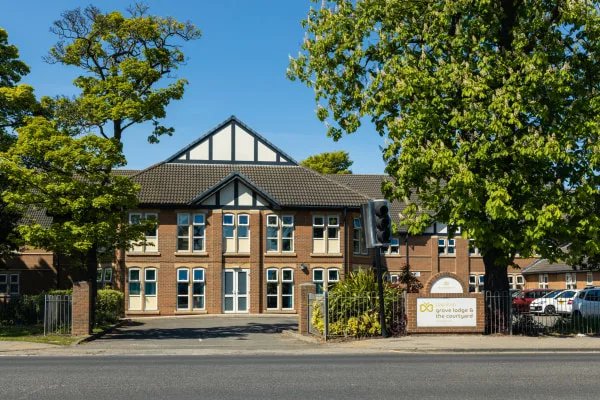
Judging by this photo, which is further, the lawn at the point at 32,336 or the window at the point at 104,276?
the window at the point at 104,276

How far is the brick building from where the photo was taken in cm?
4259

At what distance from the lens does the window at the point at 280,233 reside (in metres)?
43.9

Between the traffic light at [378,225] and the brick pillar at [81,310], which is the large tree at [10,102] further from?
the traffic light at [378,225]

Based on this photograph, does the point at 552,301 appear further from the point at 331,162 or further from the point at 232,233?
the point at 331,162

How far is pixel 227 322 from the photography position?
36.2 m

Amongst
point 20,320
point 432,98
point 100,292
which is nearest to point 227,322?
point 100,292

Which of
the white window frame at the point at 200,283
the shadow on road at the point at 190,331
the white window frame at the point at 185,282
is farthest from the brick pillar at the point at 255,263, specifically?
the shadow on road at the point at 190,331

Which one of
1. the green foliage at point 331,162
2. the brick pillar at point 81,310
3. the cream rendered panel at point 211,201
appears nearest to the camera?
the brick pillar at point 81,310

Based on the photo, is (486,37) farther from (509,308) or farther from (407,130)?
(509,308)

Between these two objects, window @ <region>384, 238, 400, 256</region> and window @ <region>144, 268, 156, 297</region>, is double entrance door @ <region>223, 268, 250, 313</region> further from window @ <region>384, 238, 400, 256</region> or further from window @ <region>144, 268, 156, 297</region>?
window @ <region>384, 238, 400, 256</region>

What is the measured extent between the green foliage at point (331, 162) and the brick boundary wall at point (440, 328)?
5503cm

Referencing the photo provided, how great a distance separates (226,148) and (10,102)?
18.1m

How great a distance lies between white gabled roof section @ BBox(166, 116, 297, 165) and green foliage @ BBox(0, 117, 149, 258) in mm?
18166

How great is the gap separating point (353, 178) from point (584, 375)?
141 ft
